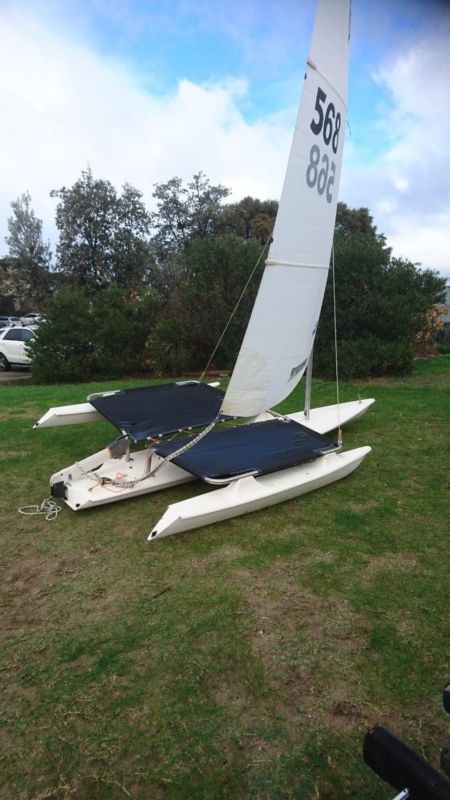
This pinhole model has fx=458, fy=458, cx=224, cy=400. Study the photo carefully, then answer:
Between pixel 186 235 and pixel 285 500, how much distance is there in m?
21.4

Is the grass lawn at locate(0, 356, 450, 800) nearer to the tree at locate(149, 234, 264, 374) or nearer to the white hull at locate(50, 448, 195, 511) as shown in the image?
the white hull at locate(50, 448, 195, 511)

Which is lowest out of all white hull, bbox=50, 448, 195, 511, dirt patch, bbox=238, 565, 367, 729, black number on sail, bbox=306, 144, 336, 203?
dirt patch, bbox=238, 565, 367, 729

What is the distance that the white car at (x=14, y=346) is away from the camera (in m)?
13.1

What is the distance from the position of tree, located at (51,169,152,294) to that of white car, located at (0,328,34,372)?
8.47 metres

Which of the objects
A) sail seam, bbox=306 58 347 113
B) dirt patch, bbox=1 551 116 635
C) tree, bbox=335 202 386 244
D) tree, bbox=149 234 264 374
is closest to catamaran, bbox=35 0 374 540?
sail seam, bbox=306 58 347 113

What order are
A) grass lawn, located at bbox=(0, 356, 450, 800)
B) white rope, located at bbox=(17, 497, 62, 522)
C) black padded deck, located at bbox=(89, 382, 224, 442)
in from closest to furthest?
1. grass lawn, located at bbox=(0, 356, 450, 800)
2. white rope, located at bbox=(17, 497, 62, 522)
3. black padded deck, located at bbox=(89, 382, 224, 442)

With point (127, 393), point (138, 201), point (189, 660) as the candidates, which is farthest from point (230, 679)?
point (138, 201)

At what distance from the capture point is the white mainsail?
382cm

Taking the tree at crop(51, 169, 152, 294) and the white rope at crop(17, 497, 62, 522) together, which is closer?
the white rope at crop(17, 497, 62, 522)

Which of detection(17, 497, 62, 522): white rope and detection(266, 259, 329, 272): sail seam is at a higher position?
detection(266, 259, 329, 272): sail seam

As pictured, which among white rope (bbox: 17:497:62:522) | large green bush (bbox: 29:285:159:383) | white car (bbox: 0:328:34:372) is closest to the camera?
white rope (bbox: 17:497:62:522)

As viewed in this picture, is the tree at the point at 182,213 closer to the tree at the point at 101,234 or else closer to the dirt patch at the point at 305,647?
the tree at the point at 101,234

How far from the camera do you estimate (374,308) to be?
984 cm

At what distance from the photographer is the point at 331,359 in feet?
32.9
